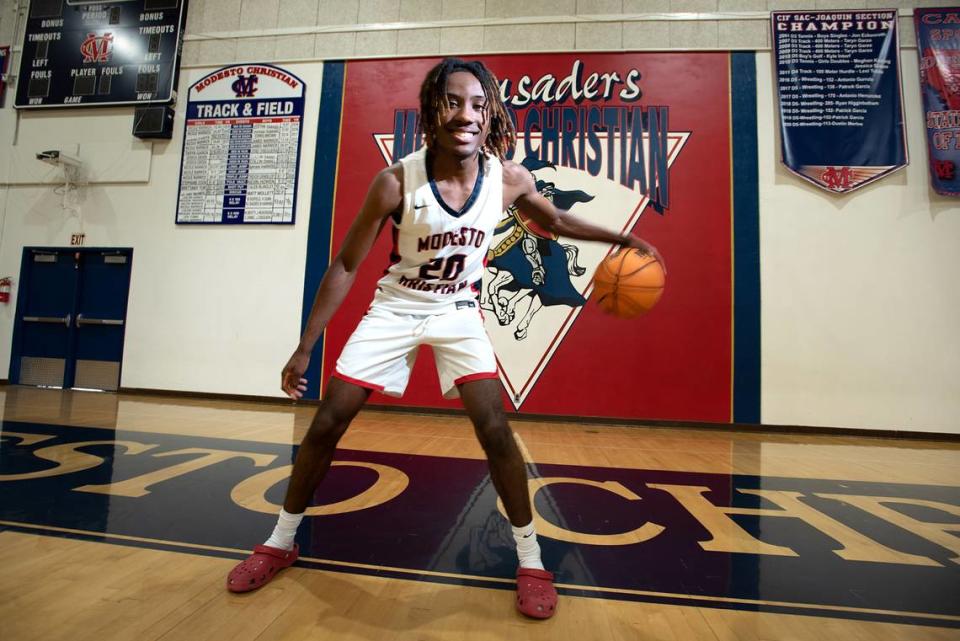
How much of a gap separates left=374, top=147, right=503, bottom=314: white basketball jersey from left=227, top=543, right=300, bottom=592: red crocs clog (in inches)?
33.8

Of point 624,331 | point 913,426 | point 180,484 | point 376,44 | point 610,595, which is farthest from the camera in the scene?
point 376,44

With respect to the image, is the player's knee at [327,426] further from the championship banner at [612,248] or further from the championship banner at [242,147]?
the championship banner at [242,147]

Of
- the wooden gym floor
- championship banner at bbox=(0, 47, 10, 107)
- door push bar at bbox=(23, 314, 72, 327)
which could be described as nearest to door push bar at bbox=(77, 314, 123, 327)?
door push bar at bbox=(23, 314, 72, 327)

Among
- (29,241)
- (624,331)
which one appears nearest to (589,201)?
(624,331)

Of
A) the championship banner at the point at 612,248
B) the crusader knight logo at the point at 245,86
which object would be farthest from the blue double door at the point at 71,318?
the championship banner at the point at 612,248

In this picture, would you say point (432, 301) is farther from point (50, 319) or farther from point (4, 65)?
point (4, 65)

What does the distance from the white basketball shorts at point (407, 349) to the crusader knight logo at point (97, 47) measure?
769cm

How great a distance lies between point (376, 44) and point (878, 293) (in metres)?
6.47

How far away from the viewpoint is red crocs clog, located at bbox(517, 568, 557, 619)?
4.29 feet

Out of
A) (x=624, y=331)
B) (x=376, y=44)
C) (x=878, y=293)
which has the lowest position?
(x=624, y=331)

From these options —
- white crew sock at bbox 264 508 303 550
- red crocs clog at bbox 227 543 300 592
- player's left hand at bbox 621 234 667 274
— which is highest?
player's left hand at bbox 621 234 667 274

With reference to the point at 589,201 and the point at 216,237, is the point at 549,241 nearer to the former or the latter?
the point at 589,201

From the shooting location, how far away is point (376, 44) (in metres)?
6.07

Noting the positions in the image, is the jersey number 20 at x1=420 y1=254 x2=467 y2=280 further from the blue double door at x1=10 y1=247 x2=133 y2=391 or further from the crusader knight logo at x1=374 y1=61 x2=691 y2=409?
the blue double door at x1=10 y1=247 x2=133 y2=391
